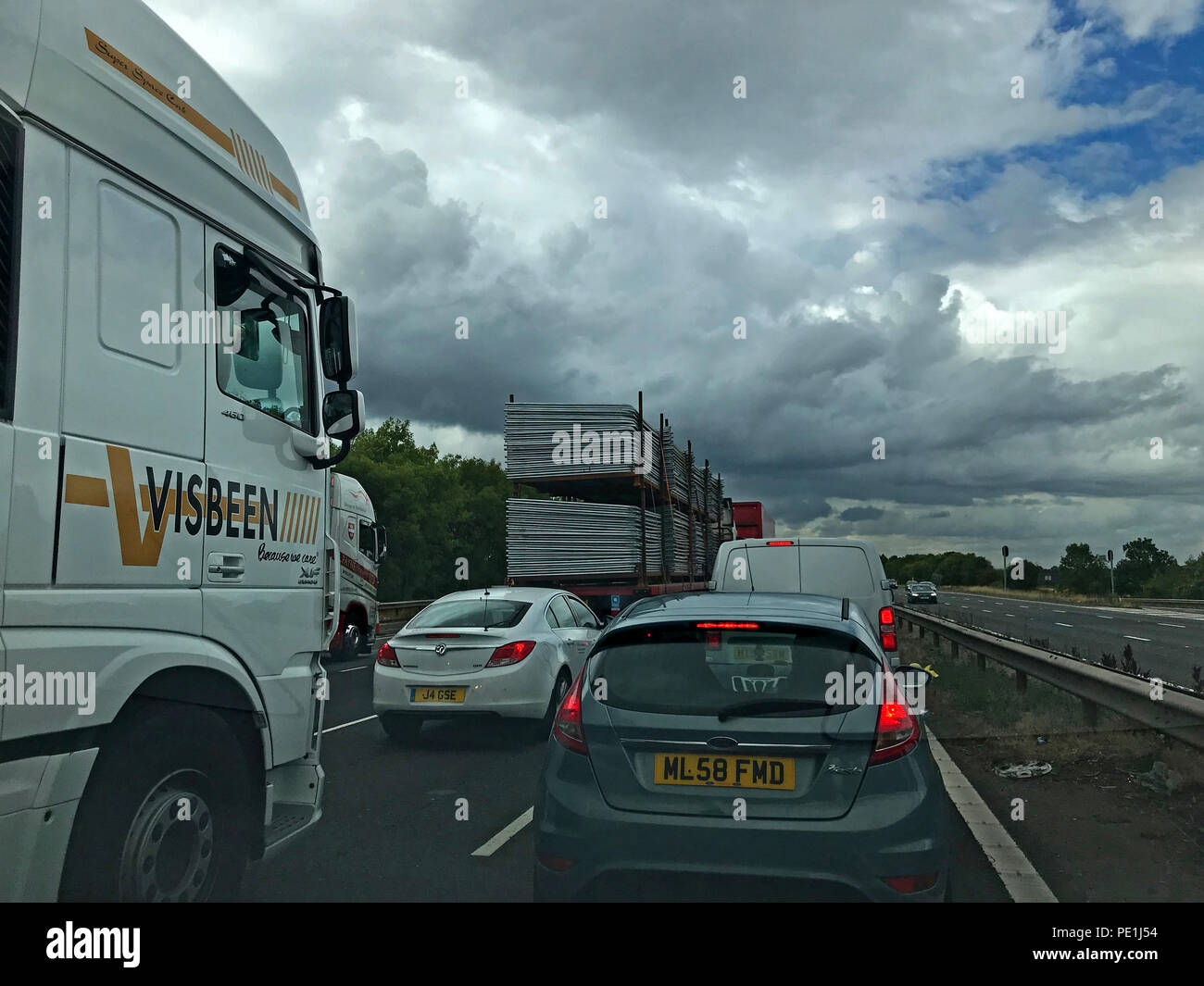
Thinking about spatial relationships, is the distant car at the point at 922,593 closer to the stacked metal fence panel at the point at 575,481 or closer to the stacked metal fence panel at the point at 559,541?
the stacked metal fence panel at the point at 575,481

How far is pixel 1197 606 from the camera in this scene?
2000 inches

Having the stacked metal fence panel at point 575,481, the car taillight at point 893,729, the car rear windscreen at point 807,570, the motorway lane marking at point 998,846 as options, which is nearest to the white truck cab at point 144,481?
the car taillight at point 893,729

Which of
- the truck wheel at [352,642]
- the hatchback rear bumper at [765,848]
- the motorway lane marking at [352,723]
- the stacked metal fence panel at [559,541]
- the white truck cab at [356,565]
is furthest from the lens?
the truck wheel at [352,642]

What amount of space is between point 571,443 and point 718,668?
1274 centimetres

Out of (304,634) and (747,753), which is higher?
(304,634)

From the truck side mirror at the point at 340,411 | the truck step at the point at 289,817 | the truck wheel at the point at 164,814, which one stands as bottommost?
the truck step at the point at 289,817

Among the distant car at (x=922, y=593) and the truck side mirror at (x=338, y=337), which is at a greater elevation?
the truck side mirror at (x=338, y=337)

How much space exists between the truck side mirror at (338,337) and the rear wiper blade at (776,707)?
2.69 metres

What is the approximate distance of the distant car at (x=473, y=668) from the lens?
347 inches

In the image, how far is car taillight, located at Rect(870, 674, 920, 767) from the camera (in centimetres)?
375

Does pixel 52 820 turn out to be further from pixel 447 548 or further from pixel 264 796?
pixel 447 548

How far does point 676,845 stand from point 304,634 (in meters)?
2.06

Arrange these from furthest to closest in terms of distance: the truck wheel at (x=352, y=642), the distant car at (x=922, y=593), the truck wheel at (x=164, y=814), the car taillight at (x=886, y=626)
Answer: the distant car at (x=922, y=593), the truck wheel at (x=352, y=642), the car taillight at (x=886, y=626), the truck wheel at (x=164, y=814)
